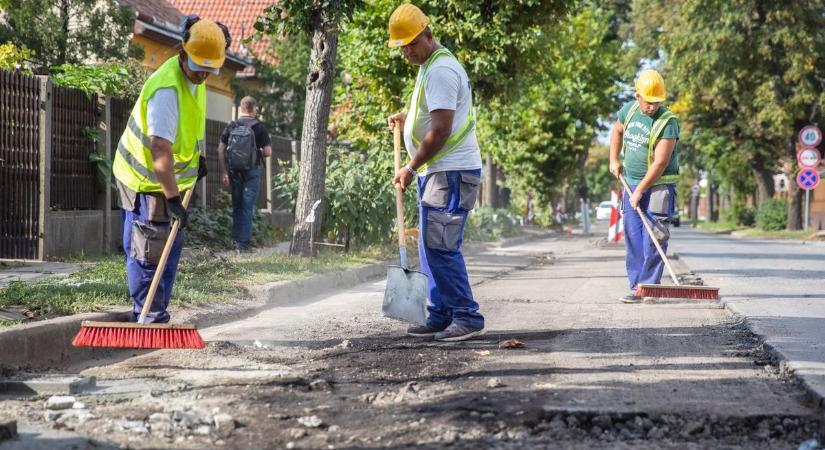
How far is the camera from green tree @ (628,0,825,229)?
33.6m

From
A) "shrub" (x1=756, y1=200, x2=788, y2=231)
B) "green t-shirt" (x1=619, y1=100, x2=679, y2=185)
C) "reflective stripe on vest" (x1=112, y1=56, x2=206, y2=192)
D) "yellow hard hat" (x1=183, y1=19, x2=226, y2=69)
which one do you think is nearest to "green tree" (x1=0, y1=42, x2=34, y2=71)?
"reflective stripe on vest" (x1=112, y1=56, x2=206, y2=192)

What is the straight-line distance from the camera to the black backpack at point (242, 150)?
13188mm

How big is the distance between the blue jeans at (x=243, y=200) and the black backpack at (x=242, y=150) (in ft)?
0.37

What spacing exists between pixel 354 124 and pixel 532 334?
1151cm


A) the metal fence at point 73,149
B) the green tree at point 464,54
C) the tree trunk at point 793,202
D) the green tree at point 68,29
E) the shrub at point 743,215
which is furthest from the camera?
the shrub at point 743,215

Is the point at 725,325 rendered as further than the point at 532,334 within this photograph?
Yes

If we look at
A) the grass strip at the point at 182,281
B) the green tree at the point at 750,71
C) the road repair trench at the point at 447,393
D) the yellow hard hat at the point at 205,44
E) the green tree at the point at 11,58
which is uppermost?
the green tree at the point at 750,71

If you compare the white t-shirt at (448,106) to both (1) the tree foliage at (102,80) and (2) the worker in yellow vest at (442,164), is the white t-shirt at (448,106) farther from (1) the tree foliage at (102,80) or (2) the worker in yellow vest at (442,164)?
(1) the tree foliage at (102,80)

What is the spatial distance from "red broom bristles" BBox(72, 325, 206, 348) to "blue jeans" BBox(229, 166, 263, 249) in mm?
7541

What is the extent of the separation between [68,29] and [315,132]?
6.42 m

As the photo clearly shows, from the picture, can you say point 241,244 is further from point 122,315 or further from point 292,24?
point 122,315

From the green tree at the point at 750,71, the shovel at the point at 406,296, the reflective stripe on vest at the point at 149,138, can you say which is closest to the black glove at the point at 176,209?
the reflective stripe on vest at the point at 149,138

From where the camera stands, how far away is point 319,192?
487 inches

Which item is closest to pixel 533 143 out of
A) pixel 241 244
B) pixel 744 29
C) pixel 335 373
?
pixel 744 29
